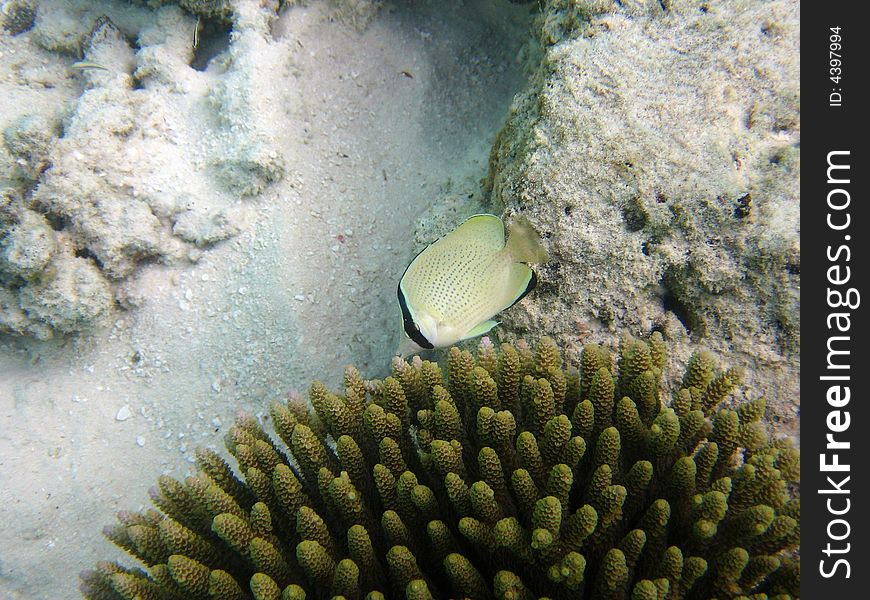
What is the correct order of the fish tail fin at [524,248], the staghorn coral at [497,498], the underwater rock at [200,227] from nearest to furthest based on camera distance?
the staghorn coral at [497,498] < the fish tail fin at [524,248] < the underwater rock at [200,227]

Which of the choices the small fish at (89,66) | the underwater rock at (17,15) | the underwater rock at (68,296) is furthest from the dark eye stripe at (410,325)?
the underwater rock at (17,15)

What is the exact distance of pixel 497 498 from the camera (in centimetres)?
196

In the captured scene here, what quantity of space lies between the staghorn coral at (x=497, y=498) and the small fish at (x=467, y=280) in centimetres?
17

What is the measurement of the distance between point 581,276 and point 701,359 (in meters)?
0.66

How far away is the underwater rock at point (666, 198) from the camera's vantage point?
243cm

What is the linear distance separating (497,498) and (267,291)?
2383mm

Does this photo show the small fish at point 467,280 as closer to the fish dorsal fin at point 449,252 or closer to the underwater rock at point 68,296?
the fish dorsal fin at point 449,252

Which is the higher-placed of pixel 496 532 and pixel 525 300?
pixel 525 300

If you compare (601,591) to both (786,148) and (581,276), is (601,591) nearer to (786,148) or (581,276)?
(581,276)

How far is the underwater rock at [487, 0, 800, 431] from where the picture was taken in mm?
2432

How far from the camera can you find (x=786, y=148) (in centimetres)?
248
